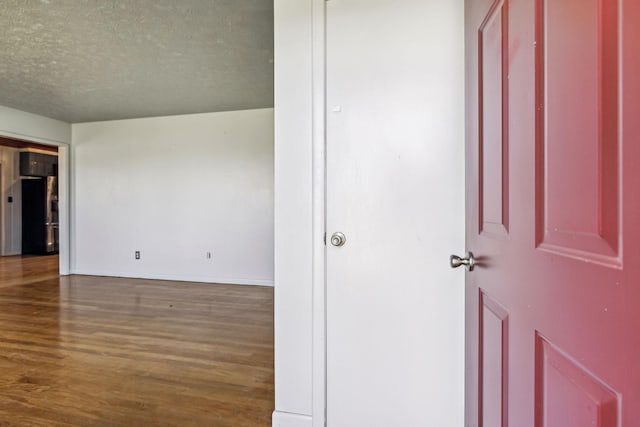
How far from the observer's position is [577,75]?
570mm

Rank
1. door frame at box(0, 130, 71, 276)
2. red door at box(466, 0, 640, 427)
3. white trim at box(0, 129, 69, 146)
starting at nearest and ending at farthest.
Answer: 1. red door at box(466, 0, 640, 427)
2. white trim at box(0, 129, 69, 146)
3. door frame at box(0, 130, 71, 276)

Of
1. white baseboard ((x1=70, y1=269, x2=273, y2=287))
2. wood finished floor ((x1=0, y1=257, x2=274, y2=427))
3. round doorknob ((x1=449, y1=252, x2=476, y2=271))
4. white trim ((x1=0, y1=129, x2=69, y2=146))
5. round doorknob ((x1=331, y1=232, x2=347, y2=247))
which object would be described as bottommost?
wood finished floor ((x1=0, y1=257, x2=274, y2=427))

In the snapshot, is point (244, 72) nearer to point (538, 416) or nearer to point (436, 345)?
point (436, 345)

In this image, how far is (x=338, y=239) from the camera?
145 cm

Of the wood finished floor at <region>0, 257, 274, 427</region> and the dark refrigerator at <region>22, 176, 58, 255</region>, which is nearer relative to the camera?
the wood finished floor at <region>0, 257, 274, 427</region>

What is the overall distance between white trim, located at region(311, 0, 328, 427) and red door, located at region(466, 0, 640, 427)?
0.64 meters

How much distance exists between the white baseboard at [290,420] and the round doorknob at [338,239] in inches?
30.7

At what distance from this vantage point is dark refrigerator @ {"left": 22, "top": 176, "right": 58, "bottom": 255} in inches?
305

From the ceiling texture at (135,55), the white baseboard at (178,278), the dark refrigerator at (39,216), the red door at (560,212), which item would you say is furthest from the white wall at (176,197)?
the red door at (560,212)

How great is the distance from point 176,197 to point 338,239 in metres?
4.23

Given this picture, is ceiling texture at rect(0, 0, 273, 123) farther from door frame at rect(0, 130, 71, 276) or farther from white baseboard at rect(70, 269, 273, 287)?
white baseboard at rect(70, 269, 273, 287)

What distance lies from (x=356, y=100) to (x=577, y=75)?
943 mm

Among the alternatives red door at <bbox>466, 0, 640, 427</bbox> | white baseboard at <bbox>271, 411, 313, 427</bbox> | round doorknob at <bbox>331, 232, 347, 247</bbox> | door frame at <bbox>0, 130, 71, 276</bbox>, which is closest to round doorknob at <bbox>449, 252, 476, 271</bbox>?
red door at <bbox>466, 0, 640, 427</bbox>

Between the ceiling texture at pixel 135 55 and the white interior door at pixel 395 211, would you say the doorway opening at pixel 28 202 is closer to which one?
the ceiling texture at pixel 135 55
